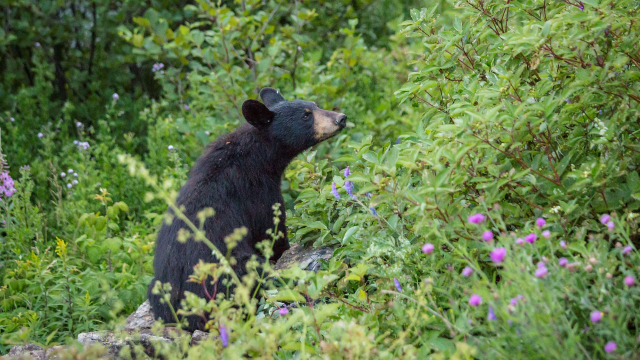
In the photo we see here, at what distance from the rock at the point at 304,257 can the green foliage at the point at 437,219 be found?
75mm

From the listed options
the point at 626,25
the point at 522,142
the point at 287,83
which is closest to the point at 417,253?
the point at 522,142

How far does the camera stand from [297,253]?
181 inches

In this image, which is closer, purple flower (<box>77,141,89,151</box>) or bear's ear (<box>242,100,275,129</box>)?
bear's ear (<box>242,100,275,129</box>)

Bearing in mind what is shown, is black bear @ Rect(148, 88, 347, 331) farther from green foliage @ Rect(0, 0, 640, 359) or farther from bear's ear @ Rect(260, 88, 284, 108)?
green foliage @ Rect(0, 0, 640, 359)

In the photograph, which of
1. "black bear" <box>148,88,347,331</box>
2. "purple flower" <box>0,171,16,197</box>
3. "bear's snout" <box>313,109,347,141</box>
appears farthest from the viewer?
"purple flower" <box>0,171,16,197</box>

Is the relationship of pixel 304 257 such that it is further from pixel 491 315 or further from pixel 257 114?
pixel 491 315

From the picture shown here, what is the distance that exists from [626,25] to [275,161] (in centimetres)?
253

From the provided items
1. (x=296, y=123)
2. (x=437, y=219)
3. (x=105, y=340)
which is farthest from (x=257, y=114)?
(x=437, y=219)

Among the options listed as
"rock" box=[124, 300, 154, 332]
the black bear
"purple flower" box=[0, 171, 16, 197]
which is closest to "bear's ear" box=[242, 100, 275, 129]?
the black bear

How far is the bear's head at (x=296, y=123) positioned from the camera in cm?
466

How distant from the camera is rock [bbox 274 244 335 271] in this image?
419 centimetres

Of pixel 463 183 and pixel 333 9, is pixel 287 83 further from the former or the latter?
pixel 463 183

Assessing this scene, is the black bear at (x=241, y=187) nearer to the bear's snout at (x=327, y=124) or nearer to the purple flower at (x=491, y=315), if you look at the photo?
the bear's snout at (x=327, y=124)

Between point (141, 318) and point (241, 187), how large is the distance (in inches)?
46.3
